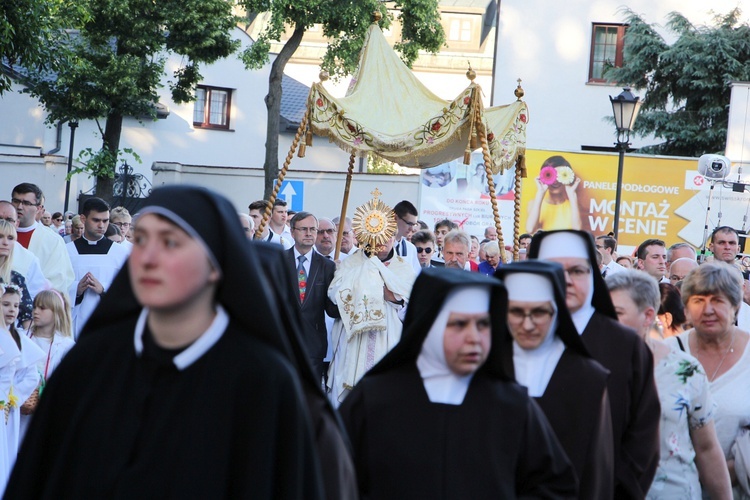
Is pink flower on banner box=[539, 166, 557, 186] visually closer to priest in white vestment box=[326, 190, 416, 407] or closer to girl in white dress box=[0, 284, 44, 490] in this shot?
priest in white vestment box=[326, 190, 416, 407]

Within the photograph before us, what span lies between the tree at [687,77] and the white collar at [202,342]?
1191 inches

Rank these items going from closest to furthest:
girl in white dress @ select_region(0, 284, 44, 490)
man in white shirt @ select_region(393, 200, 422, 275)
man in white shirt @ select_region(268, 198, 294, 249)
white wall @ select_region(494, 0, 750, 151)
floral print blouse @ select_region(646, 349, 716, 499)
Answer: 1. floral print blouse @ select_region(646, 349, 716, 499)
2. girl in white dress @ select_region(0, 284, 44, 490)
3. man in white shirt @ select_region(393, 200, 422, 275)
4. man in white shirt @ select_region(268, 198, 294, 249)
5. white wall @ select_region(494, 0, 750, 151)

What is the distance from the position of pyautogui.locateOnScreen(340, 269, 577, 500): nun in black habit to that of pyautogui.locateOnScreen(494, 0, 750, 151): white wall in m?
33.7

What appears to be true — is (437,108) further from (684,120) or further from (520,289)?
(684,120)

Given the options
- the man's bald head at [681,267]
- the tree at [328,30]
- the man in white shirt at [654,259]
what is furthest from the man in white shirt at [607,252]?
the tree at [328,30]

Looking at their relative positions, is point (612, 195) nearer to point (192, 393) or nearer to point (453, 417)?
point (453, 417)

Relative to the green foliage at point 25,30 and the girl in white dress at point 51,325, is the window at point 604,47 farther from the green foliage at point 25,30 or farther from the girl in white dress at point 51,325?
the girl in white dress at point 51,325

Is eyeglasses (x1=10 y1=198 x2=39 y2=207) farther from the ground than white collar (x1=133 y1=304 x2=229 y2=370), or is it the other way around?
eyeglasses (x1=10 y1=198 x2=39 y2=207)

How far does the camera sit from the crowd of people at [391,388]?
10.3ft

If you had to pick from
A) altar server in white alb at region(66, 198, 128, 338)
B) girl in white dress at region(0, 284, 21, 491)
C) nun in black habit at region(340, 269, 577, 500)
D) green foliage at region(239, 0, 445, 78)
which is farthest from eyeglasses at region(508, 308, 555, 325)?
green foliage at region(239, 0, 445, 78)

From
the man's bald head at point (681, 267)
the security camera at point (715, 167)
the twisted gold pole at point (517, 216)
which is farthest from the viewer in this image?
the security camera at point (715, 167)

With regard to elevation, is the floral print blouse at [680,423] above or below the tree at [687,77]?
below

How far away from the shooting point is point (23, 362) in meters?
7.79

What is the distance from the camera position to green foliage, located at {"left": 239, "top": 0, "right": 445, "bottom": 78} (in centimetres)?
2786
